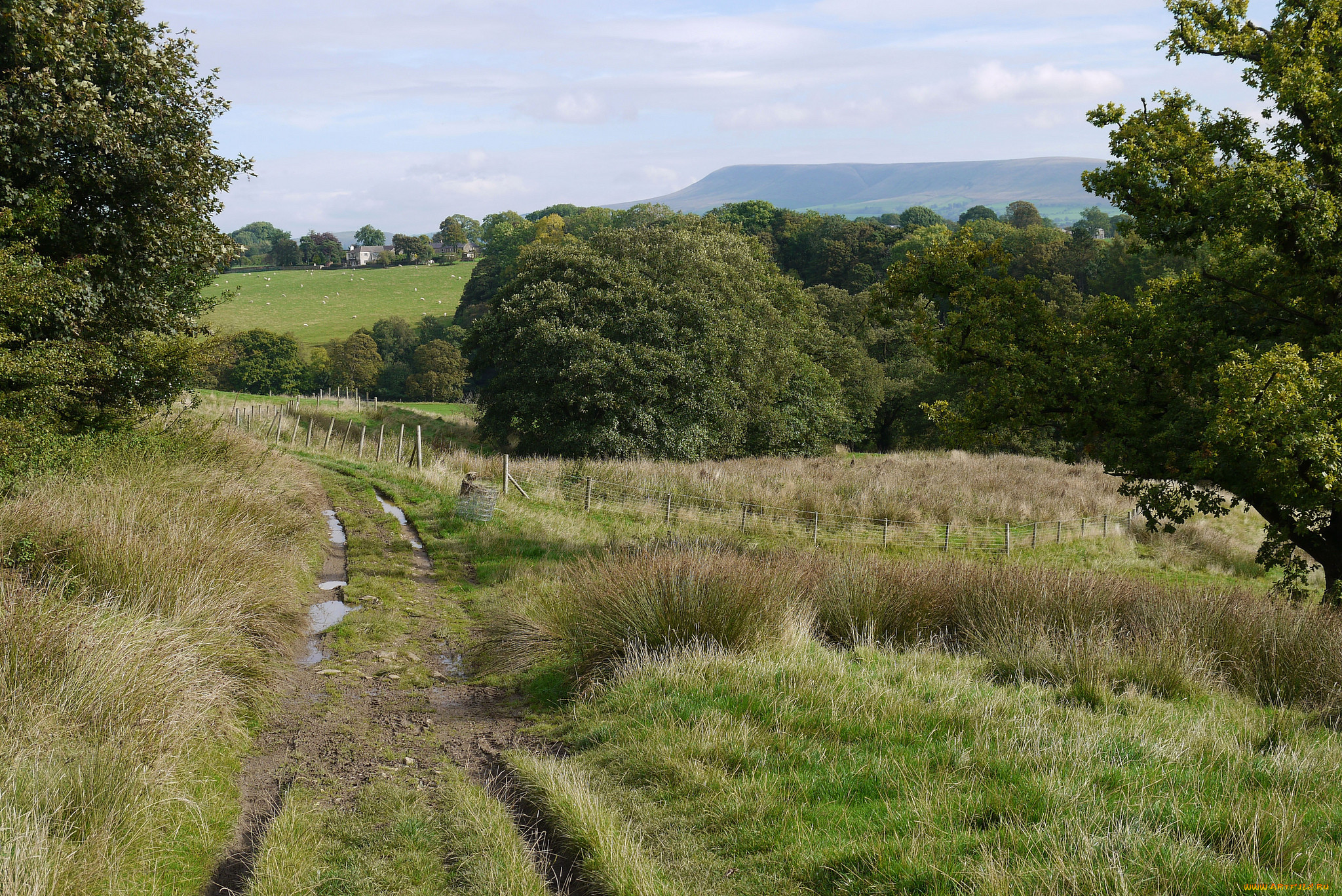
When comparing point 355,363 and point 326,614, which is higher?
point 355,363

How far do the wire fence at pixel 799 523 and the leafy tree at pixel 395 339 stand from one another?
62471 millimetres

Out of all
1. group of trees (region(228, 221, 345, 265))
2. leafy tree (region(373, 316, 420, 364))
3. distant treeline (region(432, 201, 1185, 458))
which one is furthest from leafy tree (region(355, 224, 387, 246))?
distant treeline (region(432, 201, 1185, 458))

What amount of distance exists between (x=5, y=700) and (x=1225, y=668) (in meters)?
9.47

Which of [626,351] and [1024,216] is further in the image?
[1024,216]

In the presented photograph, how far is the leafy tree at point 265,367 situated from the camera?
7119 cm

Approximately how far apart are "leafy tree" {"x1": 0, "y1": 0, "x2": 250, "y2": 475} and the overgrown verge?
2.02 metres

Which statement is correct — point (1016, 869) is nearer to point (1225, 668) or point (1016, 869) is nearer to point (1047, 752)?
point (1047, 752)

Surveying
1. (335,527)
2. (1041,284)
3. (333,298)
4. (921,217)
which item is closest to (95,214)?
(335,527)

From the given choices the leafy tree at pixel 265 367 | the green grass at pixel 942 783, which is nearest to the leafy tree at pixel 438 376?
the leafy tree at pixel 265 367

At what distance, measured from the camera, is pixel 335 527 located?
50.7 ft

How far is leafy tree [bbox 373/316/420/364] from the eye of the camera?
79.4 m

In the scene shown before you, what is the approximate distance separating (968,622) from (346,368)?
71.7 meters

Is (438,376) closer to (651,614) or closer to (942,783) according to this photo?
(651,614)

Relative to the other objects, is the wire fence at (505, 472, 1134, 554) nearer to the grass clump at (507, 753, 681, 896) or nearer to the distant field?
the grass clump at (507, 753, 681, 896)
